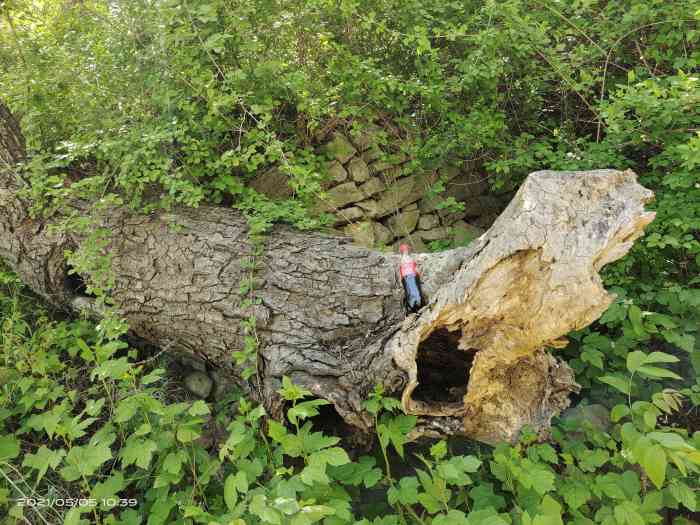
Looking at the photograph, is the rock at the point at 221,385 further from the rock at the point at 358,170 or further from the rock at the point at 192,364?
the rock at the point at 358,170

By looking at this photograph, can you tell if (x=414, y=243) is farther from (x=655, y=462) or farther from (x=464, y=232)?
(x=655, y=462)

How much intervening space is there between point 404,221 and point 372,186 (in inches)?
13.5

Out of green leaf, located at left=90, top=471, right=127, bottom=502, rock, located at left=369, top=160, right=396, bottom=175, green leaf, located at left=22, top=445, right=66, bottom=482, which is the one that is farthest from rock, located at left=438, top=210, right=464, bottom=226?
green leaf, located at left=22, top=445, right=66, bottom=482

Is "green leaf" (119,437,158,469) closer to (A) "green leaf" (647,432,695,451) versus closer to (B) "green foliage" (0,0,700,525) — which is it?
(B) "green foliage" (0,0,700,525)

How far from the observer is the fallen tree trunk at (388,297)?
4.98 feet

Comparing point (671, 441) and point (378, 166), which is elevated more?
point (378, 166)

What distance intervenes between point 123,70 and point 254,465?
2249 mm

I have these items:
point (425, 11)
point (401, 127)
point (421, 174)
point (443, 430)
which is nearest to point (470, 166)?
point (421, 174)

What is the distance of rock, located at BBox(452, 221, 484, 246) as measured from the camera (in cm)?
306

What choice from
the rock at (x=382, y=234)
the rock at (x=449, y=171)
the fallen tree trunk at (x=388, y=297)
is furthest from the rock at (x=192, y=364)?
the rock at (x=449, y=171)

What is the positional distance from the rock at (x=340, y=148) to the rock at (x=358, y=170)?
0.17 feet

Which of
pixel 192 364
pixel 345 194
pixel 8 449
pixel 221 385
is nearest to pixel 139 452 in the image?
pixel 8 449

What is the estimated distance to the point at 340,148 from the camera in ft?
10.2

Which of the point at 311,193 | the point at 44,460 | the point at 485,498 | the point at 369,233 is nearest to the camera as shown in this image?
the point at 44,460
